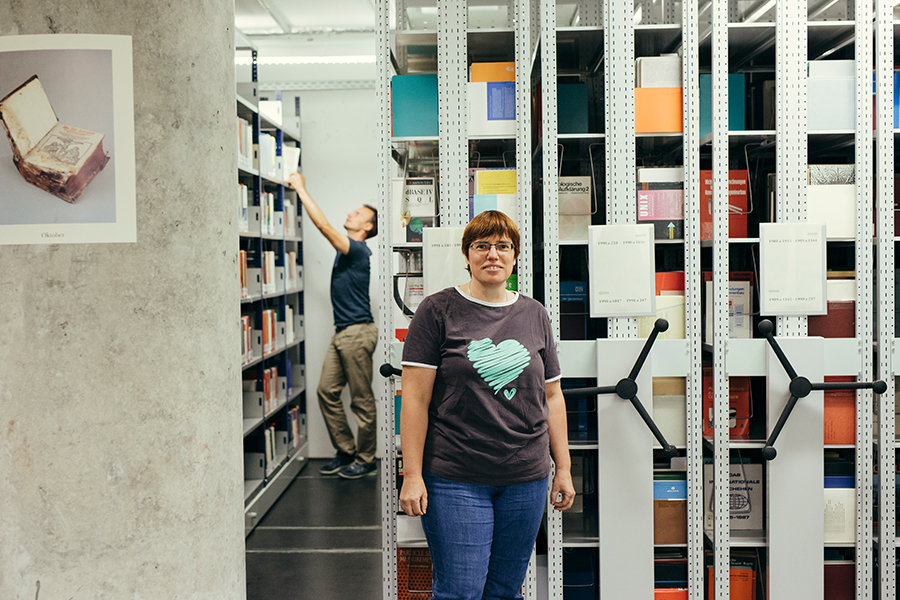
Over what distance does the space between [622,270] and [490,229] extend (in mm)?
800

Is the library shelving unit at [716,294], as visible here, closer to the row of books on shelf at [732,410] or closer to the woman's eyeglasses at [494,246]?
the row of books on shelf at [732,410]

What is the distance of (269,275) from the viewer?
4.78 metres

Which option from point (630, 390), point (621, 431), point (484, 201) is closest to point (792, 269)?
point (630, 390)

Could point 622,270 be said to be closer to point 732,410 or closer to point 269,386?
point 732,410

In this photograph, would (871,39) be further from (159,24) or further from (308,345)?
(308,345)

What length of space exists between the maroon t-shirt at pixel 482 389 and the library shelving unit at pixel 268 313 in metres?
2.48

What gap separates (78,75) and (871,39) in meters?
2.85

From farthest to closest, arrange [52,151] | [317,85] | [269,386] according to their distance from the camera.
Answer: [317,85]
[269,386]
[52,151]

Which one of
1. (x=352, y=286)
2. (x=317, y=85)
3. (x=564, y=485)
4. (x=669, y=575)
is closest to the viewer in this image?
(x=564, y=485)

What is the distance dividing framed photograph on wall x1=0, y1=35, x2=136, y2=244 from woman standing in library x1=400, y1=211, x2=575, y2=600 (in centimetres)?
96

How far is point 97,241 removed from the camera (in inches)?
62.9

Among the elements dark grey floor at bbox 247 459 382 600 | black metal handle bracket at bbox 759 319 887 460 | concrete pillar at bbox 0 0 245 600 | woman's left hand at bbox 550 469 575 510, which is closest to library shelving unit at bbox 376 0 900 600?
black metal handle bracket at bbox 759 319 887 460

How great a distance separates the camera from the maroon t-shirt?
1942 millimetres

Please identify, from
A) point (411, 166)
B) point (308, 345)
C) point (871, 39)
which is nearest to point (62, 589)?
point (411, 166)
